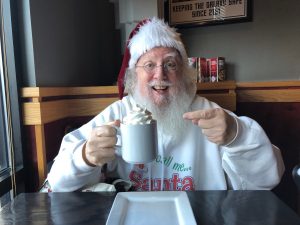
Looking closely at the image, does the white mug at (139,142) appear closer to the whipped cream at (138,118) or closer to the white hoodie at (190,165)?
the whipped cream at (138,118)

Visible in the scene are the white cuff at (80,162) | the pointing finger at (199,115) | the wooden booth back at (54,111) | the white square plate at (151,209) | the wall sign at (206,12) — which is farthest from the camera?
the wall sign at (206,12)

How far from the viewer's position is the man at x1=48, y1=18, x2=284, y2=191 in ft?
2.90

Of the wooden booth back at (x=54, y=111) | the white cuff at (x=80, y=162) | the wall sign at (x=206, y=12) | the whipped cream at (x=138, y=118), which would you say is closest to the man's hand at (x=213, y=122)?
the whipped cream at (x=138, y=118)

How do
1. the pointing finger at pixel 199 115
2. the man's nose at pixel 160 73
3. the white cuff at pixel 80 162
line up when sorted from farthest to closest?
the man's nose at pixel 160 73
the white cuff at pixel 80 162
the pointing finger at pixel 199 115

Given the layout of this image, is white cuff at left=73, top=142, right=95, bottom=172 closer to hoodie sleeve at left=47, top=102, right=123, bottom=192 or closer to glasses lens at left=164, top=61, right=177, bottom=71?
hoodie sleeve at left=47, top=102, right=123, bottom=192

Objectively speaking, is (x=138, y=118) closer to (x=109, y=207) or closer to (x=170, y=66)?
(x=109, y=207)

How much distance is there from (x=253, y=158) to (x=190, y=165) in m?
0.27

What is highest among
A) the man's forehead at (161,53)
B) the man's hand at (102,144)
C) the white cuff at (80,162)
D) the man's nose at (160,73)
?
the man's forehead at (161,53)

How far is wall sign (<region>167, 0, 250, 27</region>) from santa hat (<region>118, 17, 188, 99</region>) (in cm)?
120

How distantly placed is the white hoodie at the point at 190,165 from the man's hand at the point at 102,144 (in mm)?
60

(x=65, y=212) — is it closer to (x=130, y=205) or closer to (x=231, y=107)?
(x=130, y=205)

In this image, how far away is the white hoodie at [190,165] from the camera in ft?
2.85

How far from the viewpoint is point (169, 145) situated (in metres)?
1.13

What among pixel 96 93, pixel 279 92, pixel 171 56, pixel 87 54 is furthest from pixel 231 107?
pixel 87 54
